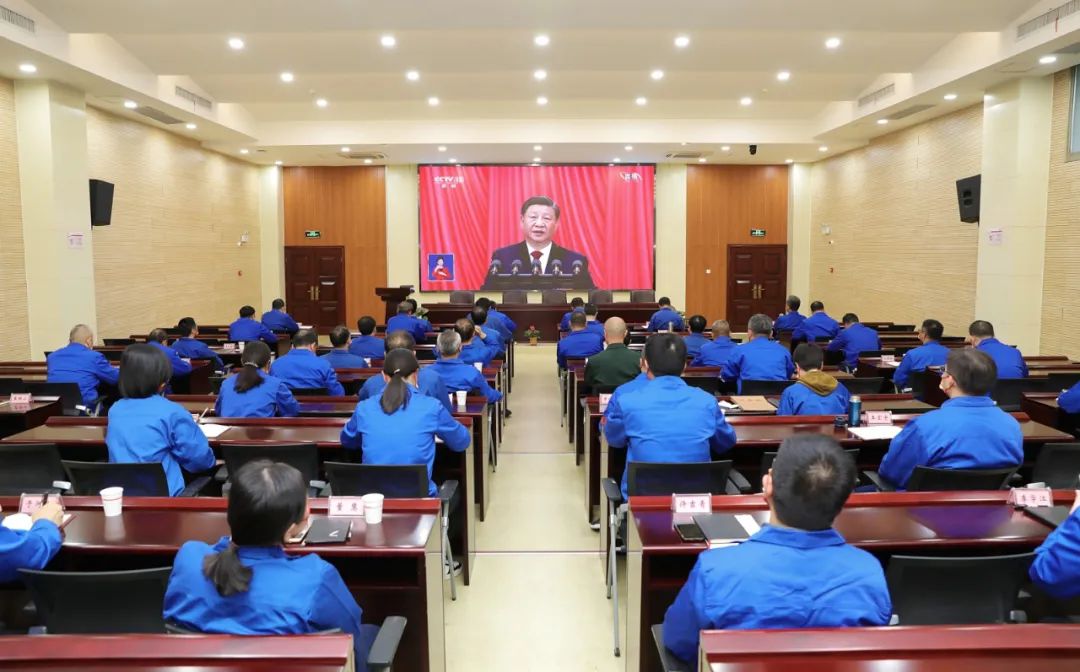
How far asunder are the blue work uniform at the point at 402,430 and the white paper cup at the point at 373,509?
841 millimetres

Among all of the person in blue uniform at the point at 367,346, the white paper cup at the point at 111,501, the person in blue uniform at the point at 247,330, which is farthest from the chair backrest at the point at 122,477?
the person in blue uniform at the point at 247,330

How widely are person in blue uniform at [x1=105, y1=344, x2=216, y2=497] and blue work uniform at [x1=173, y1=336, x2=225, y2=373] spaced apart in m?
4.40

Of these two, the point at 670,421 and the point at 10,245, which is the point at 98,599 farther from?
the point at 10,245

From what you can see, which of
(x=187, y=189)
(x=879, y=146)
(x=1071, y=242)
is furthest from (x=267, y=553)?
(x=879, y=146)

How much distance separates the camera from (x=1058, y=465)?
3.61 meters

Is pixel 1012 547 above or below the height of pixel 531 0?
below

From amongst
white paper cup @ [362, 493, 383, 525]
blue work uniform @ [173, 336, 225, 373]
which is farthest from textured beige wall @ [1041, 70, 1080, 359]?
blue work uniform @ [173, 336, 225, 373]

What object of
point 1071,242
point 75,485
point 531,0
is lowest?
point 75,485

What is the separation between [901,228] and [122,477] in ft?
37.8

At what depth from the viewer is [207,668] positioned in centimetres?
162

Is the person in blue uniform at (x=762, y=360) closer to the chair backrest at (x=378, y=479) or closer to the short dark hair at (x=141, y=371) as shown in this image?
the chair backrest at (x=378, y=479)

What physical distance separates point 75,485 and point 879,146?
12636 millimetres

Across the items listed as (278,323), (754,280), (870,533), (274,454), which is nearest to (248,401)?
(274,454)

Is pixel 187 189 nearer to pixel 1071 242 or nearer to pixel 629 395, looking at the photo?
pixel 629 395
